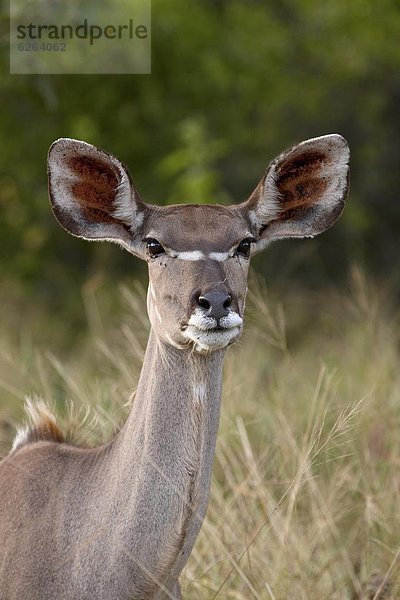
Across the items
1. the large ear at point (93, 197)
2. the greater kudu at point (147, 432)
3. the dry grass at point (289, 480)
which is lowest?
the dry grass at point (289, 480)

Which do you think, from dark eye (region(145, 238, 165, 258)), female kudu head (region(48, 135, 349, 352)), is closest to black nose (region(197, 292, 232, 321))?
female kudu head (region(48, 135, 349, 352))

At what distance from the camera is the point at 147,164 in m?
15.3

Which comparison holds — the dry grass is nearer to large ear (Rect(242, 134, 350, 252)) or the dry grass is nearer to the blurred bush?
large ear (Rect(242, 134, 350, 252))

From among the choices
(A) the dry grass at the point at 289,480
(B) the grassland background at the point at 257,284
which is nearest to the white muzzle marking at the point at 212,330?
(A) the dry grass at the point at 289,480

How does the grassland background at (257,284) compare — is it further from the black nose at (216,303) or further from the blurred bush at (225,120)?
the black nose at (216,303)

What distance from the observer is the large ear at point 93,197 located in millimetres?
5270

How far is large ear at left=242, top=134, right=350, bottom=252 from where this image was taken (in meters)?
5.43

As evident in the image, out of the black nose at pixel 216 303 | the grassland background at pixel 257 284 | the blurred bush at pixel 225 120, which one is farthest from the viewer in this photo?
the blurred bush at pixel 225 120

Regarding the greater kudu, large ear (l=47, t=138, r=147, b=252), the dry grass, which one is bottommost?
the dry grass

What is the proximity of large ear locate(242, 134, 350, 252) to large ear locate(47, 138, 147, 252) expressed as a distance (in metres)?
0.52

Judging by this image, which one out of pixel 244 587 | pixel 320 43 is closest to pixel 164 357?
pixel 244 587

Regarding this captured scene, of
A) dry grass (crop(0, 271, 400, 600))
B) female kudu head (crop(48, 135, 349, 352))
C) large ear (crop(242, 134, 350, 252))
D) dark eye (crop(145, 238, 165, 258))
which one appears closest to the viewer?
female kudu head (crop(48, 135, 349, 352))

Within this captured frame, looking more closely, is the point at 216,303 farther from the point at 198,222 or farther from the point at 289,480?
the point at 289,480

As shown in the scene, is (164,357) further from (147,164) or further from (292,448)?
(147,164)
